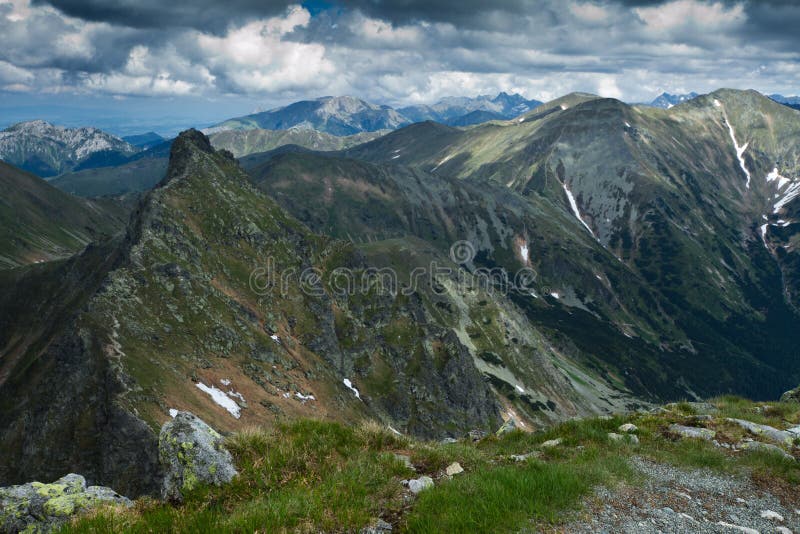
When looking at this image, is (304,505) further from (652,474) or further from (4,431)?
(4,431)

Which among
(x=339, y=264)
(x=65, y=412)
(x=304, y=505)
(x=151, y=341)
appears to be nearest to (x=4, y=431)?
(x=65, y=412)

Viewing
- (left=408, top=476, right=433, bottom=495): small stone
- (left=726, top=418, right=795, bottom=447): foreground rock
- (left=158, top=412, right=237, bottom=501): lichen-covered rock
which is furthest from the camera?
(left=726, top=418, right=795, bottom=447): foreground rock

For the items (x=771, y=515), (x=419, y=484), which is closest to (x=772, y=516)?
(x=771, y=515)

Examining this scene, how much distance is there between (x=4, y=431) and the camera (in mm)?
52438

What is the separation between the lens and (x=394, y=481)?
34.7 feet

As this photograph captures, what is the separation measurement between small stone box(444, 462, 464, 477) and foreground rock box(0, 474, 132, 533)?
726 centimetres

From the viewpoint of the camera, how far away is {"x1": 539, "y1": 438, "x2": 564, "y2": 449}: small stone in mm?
14430

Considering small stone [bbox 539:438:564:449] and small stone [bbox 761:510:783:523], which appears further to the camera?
small stone [bbox 539:438:564:449]

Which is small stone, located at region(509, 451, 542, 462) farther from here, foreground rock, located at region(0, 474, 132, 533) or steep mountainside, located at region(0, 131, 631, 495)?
steep mountainside, located at region(0, 131, 631, 495)

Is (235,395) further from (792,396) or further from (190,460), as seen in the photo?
(792,396)

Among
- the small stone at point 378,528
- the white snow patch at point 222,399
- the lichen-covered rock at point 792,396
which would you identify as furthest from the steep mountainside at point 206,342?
the lichen-covered rock at point 792,396

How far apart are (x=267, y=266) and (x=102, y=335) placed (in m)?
58.4

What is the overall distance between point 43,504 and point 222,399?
5846cm

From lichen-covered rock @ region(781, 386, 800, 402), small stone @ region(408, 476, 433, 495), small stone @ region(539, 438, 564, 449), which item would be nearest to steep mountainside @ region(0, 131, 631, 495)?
small stone @ region(539, 438, 564, 449)
